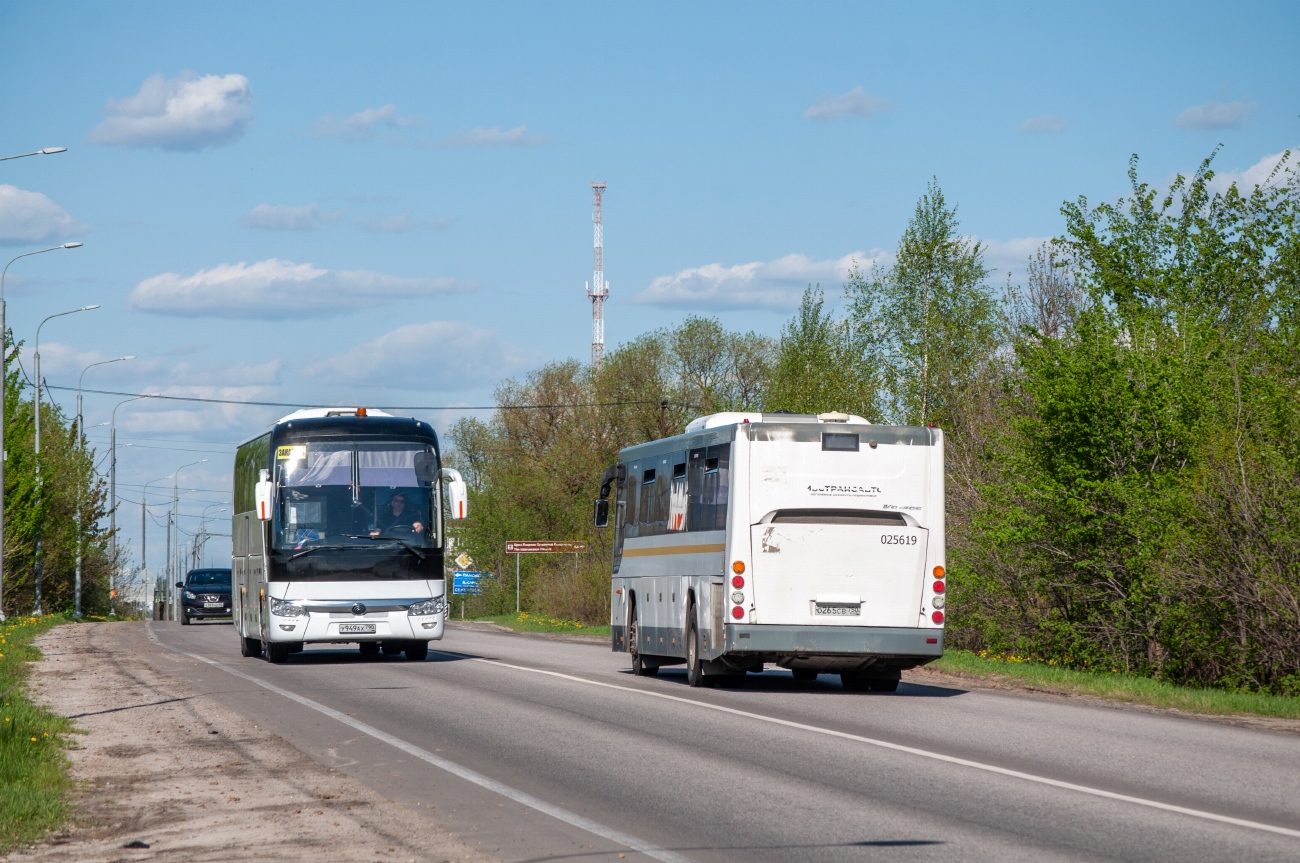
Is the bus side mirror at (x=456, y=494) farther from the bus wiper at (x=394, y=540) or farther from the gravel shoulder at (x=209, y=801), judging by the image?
the gravel shoulder at (x=209, y=801)

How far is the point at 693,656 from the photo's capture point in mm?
20297

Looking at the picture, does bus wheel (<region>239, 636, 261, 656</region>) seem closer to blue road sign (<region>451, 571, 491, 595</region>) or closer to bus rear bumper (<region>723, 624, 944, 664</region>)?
bus rear bumper (<region>723, 624, 944, 664</region>)

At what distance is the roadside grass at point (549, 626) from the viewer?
4192 centimetres

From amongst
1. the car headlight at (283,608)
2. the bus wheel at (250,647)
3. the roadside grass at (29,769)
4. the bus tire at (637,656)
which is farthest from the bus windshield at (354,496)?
the roadside grass at (29,769)

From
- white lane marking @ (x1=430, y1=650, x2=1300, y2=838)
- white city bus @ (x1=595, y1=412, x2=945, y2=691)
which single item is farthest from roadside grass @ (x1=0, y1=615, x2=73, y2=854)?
white city bus @ (x1=595, y1=412, x2=945, y2=691)

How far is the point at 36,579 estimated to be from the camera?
2066 inches

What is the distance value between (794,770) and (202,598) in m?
41.2

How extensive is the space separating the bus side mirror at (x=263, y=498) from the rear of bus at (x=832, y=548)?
814cm

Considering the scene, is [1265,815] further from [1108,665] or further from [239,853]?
[1108,665]

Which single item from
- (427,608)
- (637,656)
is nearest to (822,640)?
(637,656)

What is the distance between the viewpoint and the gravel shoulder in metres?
8.53

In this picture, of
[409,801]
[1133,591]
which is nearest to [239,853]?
[409,801]

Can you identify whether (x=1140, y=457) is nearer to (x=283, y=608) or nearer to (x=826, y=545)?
(x=826, y=545)

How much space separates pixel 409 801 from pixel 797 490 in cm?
930
